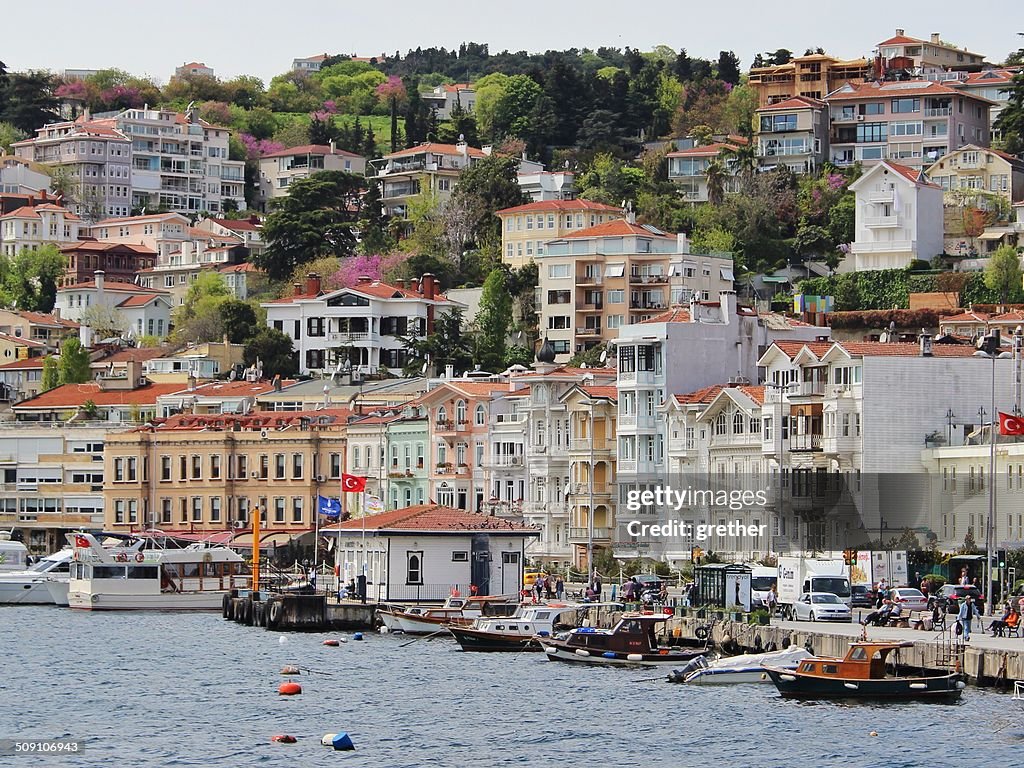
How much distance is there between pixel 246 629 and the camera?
92125mm

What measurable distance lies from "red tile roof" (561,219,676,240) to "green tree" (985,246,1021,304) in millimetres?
21728

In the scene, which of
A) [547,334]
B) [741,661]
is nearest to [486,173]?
[547,334]

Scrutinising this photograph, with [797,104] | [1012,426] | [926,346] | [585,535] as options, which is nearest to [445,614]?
[585,535]

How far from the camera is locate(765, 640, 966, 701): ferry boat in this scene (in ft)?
200

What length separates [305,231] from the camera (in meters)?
176

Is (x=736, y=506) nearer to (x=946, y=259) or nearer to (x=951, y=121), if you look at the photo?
(x=946, y=259)

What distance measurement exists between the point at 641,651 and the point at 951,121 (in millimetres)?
100936

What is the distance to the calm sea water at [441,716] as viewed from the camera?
55219mm

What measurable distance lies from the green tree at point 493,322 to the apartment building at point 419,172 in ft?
135

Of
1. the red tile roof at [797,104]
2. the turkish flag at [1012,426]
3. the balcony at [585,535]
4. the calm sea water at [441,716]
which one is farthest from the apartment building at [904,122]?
the calm sea water at [441,716]

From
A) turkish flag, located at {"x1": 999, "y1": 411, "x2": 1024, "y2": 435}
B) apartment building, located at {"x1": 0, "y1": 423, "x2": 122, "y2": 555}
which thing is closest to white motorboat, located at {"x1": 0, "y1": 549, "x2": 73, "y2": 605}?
apartment building, located at {"x1": 0, "y1": 423, "x2": 122, "y2": 555}

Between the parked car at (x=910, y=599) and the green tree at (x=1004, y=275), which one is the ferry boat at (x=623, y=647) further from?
the green tree at (x=1004, y=275)

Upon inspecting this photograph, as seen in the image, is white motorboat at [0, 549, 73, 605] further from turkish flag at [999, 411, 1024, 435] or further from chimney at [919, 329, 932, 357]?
turkish flag at [999, 411, 1024, 435]

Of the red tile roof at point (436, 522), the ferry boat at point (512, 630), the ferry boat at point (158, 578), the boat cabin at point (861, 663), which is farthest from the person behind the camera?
the ferry boat at point (158, 578)
